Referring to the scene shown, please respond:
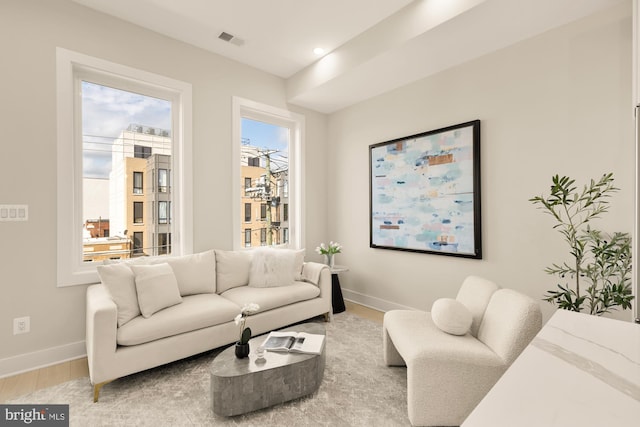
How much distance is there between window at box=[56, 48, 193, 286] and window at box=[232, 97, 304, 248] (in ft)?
1.89

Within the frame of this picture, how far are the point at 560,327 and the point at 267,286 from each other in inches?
101

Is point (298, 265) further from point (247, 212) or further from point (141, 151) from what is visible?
point (141, 151)

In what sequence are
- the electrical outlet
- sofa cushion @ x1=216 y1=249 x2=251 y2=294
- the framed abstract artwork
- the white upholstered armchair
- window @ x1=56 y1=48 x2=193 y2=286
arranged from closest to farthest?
1. the white upholstered armchair
2. the electrical outlet
3. window @ x1=56 y1=48 x2=193 y2=286
4. the framed abstract artwork
5. sofa cushion @ x1=216 y1=249 x2=251 y2=294

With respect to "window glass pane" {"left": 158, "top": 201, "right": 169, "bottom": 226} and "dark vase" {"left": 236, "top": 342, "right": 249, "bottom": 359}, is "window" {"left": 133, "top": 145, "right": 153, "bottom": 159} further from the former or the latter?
"dark vase" {"left": 236, "top": 342, "right": 249, "bottom": 359}

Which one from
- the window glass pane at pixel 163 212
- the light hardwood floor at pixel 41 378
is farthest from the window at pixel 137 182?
the light hardwood floor at pixel 41 378

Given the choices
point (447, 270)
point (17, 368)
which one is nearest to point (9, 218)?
point (17, 368)

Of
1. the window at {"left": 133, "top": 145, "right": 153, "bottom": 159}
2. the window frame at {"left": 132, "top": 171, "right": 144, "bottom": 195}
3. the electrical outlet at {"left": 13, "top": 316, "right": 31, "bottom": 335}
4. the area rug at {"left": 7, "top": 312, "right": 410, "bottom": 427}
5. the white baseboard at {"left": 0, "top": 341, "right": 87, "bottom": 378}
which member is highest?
the window at {"left": 133, "top": 145, "right": 153, "bottom": 159}

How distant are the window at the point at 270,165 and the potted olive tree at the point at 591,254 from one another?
275 centimetres

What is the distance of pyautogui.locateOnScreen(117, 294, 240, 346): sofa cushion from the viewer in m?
2.14

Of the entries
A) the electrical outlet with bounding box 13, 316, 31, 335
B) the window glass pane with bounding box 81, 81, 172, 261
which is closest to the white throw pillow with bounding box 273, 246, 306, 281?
the window glass pane with bounding box 81, 81, 172, 261

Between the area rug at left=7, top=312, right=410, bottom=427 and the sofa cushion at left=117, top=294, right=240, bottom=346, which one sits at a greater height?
the sofa cushion at left=117, top=294, right=240, bottom=346

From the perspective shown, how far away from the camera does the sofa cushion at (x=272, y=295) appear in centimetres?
282

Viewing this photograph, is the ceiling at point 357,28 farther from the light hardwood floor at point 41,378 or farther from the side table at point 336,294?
the light hardwood floor at point 41,378

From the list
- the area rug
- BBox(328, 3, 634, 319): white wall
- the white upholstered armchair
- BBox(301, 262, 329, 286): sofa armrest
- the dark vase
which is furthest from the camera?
BBox(301, 262, 329, 286): sofa armrest
